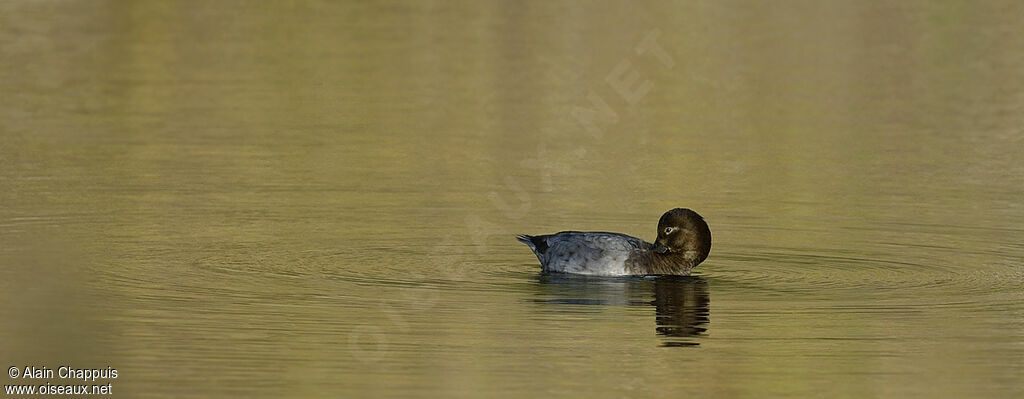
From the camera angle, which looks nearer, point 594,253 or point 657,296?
point 657,296

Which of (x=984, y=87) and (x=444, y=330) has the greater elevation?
(x=984, y=87)

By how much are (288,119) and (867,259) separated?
13838 millimetres

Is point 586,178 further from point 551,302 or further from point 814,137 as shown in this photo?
point 551,302

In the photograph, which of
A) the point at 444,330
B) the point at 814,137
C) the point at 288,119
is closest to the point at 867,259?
the point at 444,330

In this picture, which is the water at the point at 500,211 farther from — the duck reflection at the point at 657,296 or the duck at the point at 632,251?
the duck at the point at 632,251

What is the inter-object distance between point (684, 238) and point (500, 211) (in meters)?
4.21

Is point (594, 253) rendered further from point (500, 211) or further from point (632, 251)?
point (500, 211)

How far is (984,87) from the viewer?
36469 millimetres

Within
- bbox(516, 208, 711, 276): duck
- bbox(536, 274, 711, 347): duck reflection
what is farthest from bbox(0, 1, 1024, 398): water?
bbox(516, 208, 711, 276): duck

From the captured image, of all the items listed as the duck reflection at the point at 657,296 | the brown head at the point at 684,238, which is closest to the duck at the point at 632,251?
the brown head at the point at 684,238

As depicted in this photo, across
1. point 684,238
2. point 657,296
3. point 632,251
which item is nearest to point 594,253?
point 632,251

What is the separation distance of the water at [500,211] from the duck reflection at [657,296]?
55 millimetres

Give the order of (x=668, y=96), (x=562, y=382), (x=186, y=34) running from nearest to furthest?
(x=562, y=382)
(x=668, y=96)
(x=186, y=34)

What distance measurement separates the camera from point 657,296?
1755 centimetres
